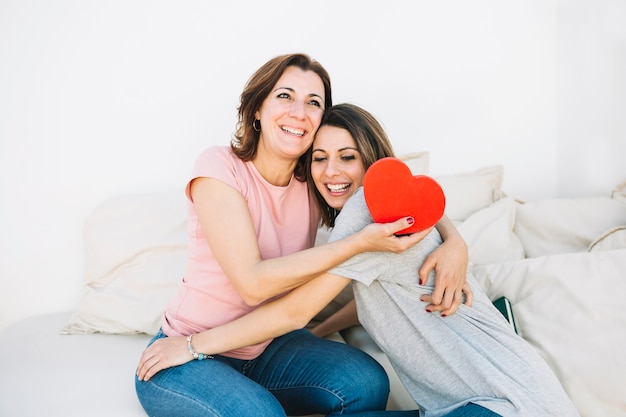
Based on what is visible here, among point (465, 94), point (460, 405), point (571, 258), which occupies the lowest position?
point (460, 405)

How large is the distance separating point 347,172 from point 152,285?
0.77 meters

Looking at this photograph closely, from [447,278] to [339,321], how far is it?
1.71ft

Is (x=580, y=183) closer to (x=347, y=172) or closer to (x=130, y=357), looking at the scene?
(x=347, y=172)

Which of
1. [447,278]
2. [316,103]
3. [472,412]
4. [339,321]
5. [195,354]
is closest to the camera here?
[472,412]

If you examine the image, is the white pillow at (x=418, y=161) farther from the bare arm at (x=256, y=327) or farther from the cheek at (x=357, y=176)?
the bare arm at (x=256, y=327)

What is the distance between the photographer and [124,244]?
172cm

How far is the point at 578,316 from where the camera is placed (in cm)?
118

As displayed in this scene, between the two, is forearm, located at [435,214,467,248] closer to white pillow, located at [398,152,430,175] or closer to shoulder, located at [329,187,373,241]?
shoulder, located at [329,187,373,241]

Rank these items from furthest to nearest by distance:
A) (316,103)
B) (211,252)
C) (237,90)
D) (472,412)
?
(237,90) → (316,103) → (211,252) → (472,412)

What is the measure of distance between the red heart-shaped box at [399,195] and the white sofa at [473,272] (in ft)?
1.48

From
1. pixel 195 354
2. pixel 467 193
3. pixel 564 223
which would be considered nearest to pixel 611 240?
pixel 564 223

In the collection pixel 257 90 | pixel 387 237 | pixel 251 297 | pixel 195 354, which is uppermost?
pixel 257 90

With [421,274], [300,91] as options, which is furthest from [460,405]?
[300,91]

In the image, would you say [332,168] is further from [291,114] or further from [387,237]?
[387,237]
